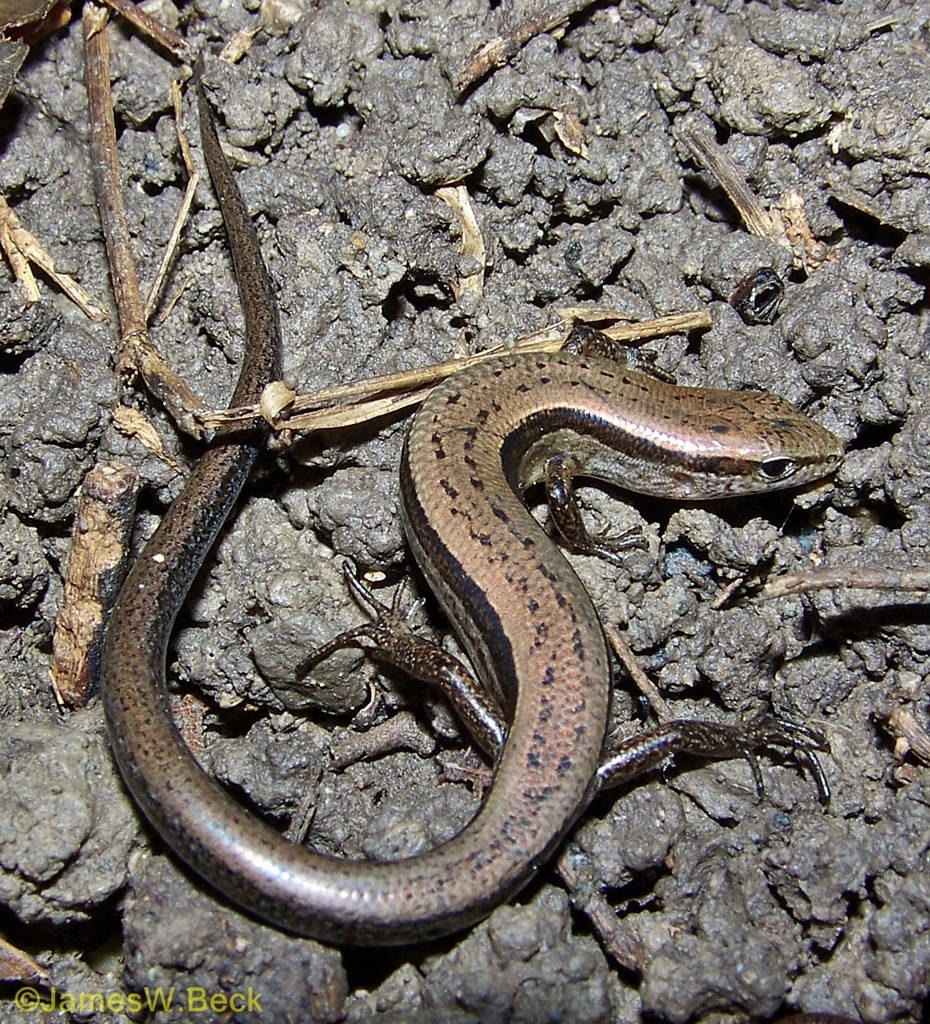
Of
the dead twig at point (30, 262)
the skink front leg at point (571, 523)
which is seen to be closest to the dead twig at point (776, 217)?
the skink front leg at point (571, 523)

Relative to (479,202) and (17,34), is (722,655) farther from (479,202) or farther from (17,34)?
(17,34)

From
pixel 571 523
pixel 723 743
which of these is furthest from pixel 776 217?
pixel 723 743

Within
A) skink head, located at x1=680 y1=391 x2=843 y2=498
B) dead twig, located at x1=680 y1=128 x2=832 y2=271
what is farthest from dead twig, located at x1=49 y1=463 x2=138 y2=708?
dead twig, located at x1=680 y1=128 x2=832 y2=271

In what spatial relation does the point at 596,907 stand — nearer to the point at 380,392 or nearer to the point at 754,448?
the point at 754,448

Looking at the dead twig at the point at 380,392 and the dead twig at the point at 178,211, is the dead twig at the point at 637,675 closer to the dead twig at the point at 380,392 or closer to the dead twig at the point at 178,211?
the dead twig at the point at 380,392

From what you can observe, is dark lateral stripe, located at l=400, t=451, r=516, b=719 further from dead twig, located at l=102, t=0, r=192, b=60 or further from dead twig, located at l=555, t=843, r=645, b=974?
dead twig, located at l=102, t=0, r=192, b=60
